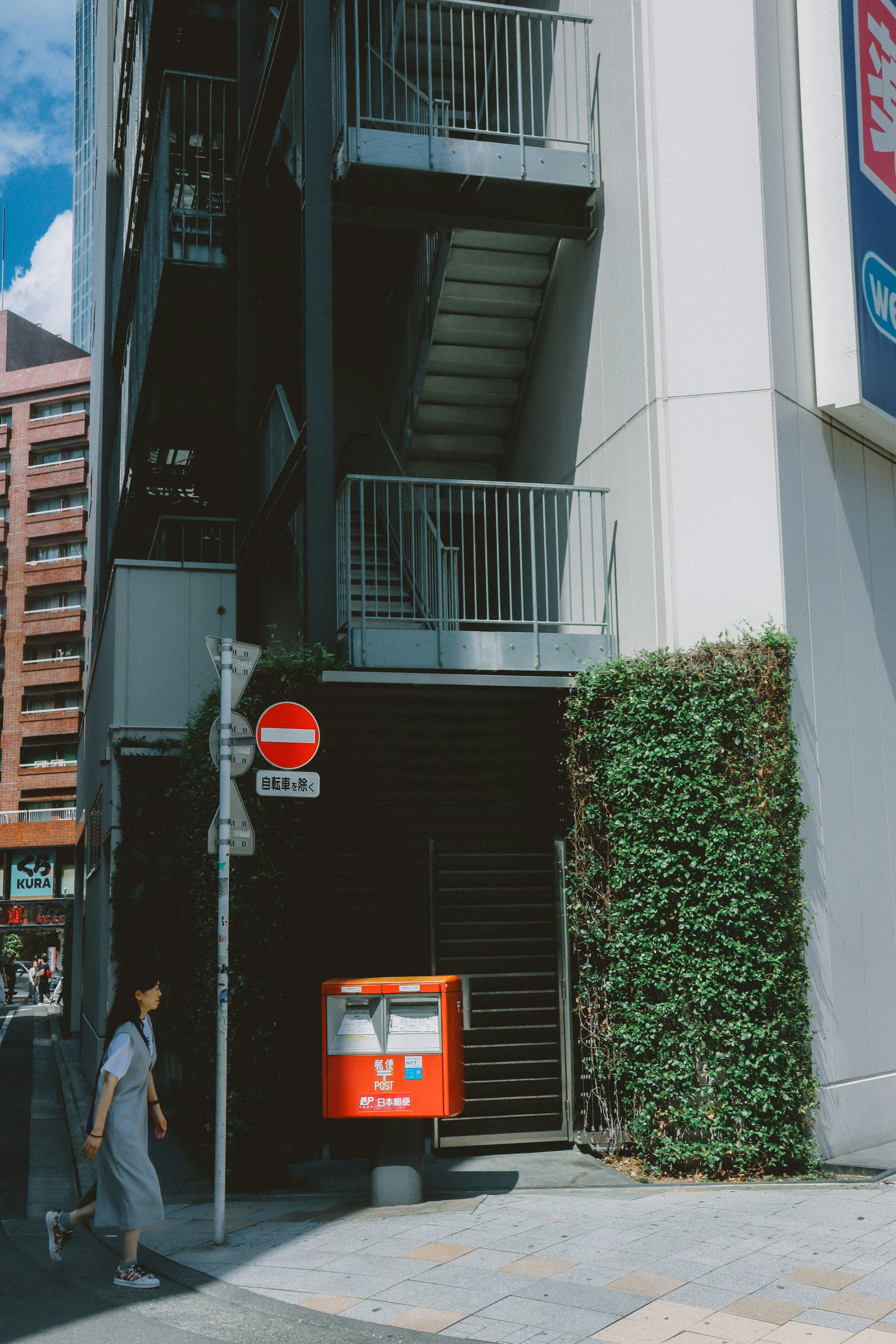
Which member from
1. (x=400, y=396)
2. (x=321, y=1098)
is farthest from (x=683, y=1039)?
(x=400, y=396)

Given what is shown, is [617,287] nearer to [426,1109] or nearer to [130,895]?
[426,1109]

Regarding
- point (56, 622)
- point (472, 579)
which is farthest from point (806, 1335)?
point (56, 622)

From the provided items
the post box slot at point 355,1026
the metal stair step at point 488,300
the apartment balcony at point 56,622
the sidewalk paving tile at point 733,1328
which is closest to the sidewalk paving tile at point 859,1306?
the sidewalk paving tile at point 733,1328

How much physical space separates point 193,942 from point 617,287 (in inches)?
250

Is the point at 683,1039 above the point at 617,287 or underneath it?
underneath

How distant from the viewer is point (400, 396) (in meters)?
13.8

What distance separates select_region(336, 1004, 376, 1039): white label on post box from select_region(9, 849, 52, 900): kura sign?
58554 mm

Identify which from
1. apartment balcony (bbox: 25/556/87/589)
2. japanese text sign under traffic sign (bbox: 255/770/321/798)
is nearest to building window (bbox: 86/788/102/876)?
japanese text sign under traffic sign (bbox: 255/770/321/798)

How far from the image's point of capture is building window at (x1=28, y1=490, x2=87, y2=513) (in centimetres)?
7444

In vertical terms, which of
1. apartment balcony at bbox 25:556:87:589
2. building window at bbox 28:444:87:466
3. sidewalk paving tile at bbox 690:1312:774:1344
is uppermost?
→ building window at bbox 28:444:87:466

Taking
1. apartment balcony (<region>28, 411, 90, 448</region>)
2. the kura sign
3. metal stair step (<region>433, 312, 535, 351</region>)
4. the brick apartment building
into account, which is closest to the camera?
metal stair step (<region>433, 312, 535, 351</region>)

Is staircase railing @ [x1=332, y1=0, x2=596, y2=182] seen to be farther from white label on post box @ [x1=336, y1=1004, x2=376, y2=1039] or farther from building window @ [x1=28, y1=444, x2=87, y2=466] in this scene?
building window @ [x1=28, y1=444, x2=87, y2=466]

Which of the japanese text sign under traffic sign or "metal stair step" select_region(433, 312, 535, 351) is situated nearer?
the japanese text sign under traffic sign

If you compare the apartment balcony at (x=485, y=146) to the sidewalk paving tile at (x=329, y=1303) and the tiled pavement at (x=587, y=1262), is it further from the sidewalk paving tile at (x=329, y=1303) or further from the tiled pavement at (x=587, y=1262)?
the sidewalk paving tile at (x=329, y=1303)
